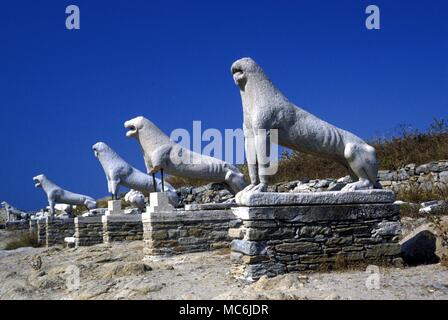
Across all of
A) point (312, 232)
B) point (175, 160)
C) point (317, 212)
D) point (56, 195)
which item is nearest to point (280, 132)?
point (317, 212)

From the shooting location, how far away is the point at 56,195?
1902 centimetres

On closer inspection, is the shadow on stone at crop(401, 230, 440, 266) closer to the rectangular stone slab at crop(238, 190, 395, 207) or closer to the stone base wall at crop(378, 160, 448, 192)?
the rectangular stone slab at crop(238, 190, 395, 207)

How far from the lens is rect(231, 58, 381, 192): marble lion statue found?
6551 mm

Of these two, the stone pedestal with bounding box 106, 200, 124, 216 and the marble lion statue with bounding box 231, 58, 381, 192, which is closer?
the marble lion statue with bounding box 231, 58, 381, 192

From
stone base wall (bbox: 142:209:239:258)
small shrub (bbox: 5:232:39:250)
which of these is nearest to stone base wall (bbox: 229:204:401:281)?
stone base wall (bbox: 142:209:239:258)

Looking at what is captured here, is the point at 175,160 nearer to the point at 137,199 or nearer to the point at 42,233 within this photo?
the point at 137,199

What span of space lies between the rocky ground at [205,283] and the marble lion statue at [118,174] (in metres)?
5.20

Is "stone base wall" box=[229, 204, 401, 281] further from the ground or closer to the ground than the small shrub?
further from the ground

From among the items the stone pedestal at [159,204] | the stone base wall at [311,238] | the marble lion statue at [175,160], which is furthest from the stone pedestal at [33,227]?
the stone base wall at [311,238]

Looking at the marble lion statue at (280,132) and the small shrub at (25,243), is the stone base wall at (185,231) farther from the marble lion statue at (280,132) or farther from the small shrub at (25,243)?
the small shrub at (25,243)
